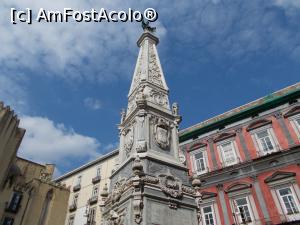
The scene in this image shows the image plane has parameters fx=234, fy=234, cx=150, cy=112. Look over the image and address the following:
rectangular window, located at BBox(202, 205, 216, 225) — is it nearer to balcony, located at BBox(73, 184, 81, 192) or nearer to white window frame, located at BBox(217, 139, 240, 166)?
white window frame, located at BBox(217, 139, 240, 166)

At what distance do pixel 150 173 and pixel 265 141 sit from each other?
1366 cm

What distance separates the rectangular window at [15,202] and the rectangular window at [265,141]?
87.7ft

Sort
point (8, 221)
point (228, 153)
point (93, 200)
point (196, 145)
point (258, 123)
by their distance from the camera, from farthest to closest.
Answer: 1. point (93, 200)
2. point (8, 221)
3. point (196, 145)
4. point (228, 153)
5. point (258, 123)

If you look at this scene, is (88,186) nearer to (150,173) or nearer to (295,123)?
(295,123)

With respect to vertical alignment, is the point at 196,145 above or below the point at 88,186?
below

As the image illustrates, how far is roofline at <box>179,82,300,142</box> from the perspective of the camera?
59.1 ft

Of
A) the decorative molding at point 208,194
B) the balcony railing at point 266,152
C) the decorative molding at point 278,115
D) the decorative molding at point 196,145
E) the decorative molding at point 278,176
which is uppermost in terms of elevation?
the decorative molding at point 278,115

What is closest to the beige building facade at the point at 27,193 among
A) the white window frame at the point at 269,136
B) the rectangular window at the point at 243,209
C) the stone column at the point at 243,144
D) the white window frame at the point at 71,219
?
the white window frame at the point at 71,219

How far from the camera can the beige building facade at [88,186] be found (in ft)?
90.3

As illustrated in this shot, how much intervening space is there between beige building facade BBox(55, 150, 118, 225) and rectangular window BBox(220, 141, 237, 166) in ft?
41.9

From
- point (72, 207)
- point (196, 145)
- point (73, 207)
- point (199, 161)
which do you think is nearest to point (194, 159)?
point (199, 161)

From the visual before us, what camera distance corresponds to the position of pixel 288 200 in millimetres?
14336

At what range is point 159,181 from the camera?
6617mm

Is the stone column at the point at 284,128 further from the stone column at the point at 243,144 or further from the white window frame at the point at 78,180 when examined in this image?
the white window frame at the point at 78,180
